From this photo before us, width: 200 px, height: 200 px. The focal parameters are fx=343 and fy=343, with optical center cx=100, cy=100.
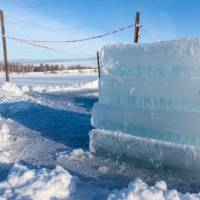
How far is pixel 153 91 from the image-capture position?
176 inches

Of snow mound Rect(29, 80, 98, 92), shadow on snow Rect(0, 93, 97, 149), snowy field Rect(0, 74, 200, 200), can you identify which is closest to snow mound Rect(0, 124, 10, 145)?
snowy field Rect(0, 74, 200, 200)

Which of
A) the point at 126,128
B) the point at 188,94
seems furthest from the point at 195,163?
the point at 126,128

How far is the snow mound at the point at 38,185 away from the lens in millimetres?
3344

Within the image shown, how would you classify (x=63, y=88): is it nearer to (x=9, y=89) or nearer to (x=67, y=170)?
(x=9, y=89)

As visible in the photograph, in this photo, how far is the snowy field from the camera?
3.35 m

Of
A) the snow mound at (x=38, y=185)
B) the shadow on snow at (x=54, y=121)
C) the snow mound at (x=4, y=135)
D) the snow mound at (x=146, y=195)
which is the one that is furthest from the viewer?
the shadow on snow at (x=54, y=121)

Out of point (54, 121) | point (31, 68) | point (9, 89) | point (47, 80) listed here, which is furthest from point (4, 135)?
point (31, 68)

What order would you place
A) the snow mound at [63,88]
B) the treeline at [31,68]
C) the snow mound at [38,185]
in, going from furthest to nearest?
the treeline at [31,68], the snow mound at [63,88], the snow mound at [38,185]

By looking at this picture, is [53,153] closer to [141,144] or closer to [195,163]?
[141,144]

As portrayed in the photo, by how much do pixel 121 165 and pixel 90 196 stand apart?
1.17m

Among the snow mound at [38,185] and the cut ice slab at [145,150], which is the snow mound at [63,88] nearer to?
the cut ice slab at [145,150]

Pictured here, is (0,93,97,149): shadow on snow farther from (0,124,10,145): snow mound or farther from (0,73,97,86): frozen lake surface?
(0,73,97,86): frozen lake surface

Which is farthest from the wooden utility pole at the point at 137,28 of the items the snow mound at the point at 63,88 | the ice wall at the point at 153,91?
the ice wall at the point at 153,91

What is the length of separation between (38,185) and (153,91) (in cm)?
192
